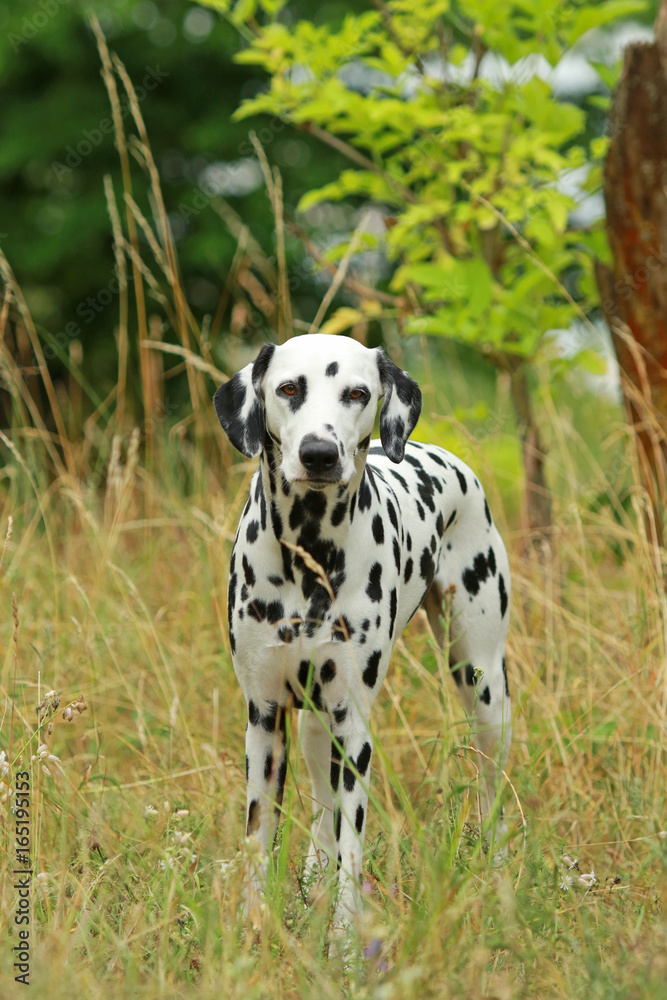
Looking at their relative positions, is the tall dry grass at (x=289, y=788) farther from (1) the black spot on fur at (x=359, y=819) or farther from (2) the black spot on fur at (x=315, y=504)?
(2) the black spot on fur at (x=315, y=504)

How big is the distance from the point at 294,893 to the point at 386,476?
136 cm

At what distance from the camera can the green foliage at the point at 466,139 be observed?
4.15m

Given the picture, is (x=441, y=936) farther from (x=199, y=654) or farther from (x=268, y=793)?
(x=199, y=654)

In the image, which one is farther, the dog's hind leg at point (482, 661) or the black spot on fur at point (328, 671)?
the dog's hind leg at point (482, 661)

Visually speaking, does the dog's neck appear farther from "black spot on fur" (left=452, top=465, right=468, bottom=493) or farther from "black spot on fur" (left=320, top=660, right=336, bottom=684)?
"black spot on fur" (left=452, top=465, right=468, bottom=493)

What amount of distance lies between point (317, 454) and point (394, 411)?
1.63 feet

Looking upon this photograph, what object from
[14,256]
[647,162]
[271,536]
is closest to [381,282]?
[14,256]

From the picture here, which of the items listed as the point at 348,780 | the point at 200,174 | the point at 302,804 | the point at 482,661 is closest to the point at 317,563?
the point at 348,780

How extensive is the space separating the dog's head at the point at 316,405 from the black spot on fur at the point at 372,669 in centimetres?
55

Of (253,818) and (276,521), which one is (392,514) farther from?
(253,818)

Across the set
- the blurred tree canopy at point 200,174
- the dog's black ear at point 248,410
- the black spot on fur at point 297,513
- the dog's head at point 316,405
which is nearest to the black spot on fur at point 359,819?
the black spot on fur at point 297,513

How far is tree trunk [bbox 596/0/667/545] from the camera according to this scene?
15.2 ft

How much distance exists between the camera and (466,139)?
4.30 meters

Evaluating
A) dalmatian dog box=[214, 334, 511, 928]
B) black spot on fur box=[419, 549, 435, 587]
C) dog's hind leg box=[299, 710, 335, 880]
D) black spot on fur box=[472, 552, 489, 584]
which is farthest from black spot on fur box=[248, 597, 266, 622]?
black spot on fur box=[472, 552, 489, 584]
